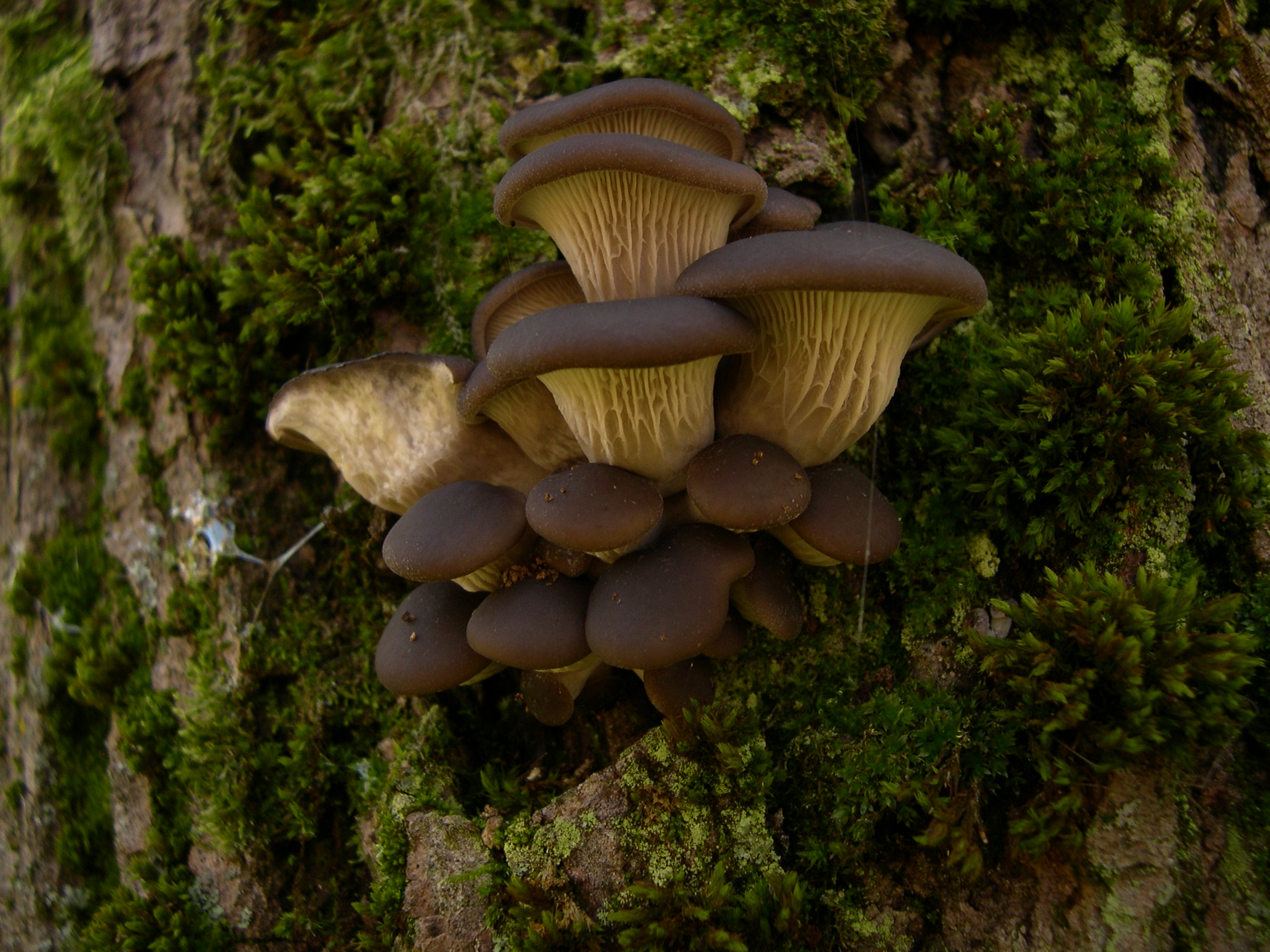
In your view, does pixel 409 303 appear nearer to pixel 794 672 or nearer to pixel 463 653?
pixel 463 653

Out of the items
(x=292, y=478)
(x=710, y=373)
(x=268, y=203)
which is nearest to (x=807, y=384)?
(x=710, y=373)

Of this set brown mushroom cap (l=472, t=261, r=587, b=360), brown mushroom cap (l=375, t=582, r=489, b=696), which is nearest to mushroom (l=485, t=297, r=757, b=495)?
brown mushroom cap (l=472, t=261, r=587, b=360)

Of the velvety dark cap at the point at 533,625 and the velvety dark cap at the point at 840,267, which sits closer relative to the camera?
the velvety dark cap at the point at 840,267

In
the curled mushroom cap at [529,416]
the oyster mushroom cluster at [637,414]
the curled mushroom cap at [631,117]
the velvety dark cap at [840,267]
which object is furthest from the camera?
the curled mushroom cap at [529,416]

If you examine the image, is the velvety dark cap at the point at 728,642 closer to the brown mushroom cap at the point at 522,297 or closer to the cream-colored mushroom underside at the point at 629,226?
the cream-colored mushroom underside at the point at 629,226

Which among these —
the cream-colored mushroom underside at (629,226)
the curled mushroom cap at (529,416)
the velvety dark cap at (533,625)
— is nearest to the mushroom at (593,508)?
the velvety dark cap at (533,625)

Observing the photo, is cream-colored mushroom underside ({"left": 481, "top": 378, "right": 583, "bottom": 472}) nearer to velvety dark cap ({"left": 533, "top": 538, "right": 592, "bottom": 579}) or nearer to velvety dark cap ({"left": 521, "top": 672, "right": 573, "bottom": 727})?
velvety dark cap ({"left": 533, "top": 538, "right": 592, "bottom": 579})
